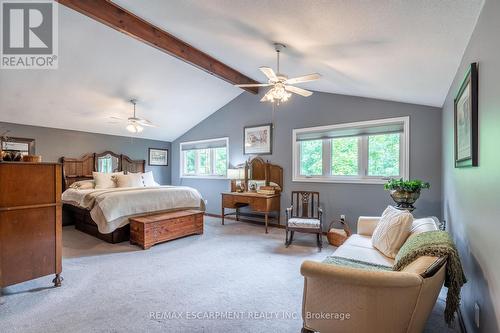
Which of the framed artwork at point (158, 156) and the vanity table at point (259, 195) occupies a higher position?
the framed artwork at point (158, 156)

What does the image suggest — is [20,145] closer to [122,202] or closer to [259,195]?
[122,202]

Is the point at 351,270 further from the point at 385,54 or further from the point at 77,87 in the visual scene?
the point at 77,87

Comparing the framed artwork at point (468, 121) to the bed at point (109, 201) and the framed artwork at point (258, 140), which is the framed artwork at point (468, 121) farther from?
the bed at point (109, 201)

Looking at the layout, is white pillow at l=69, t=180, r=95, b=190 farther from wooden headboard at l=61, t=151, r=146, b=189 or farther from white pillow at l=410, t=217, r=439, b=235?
white pillow at l=410, t=217, r=439, b=235

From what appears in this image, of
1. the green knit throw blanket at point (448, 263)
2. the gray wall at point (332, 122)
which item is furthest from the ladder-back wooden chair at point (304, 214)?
the green knit throw blanket at point (448, 263)

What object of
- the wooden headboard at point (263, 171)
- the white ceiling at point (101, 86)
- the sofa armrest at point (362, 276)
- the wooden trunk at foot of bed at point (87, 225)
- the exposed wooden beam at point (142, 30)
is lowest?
the wooden trunk at foot of bed at point (87, 225)

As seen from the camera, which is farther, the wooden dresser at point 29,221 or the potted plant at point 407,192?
the potted plant at point 407,192

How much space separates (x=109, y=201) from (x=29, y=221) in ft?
4.94

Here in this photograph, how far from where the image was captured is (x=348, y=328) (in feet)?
4.74

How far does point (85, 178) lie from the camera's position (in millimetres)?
5570

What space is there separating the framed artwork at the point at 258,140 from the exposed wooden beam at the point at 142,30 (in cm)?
150

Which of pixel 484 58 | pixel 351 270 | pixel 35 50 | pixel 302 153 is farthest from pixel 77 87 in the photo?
pixel 484 58

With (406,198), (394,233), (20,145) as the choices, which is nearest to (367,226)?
(406,198)

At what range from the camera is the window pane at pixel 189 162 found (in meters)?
6.98
